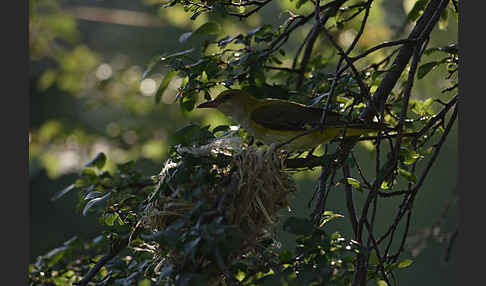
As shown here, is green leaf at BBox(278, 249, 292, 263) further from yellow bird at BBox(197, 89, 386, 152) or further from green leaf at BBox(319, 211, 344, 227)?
yellow bird at BBox(197, 89, 386, 152)

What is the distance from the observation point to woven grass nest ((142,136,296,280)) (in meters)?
1.47

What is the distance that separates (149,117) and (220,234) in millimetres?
6512

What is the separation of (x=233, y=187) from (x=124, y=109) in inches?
178

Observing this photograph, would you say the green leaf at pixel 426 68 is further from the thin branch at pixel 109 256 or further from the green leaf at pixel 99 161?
the green leaf at pixel 99 161

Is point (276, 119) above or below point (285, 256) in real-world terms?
above

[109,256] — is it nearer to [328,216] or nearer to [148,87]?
[328,216]

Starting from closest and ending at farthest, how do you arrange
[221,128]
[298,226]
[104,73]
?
[298,226]
[221,128]
[104,73]

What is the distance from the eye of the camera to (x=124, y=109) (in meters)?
5.75

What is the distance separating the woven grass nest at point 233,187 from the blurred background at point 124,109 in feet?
2.21

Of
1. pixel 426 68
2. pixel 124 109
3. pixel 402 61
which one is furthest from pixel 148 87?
pixel 426 68

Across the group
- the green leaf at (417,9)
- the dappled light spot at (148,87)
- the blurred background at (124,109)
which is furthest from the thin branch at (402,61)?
the dappled light spot at (148,87)

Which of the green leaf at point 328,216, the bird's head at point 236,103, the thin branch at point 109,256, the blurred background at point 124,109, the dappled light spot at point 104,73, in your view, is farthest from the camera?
the dappled light spot at point 104,73

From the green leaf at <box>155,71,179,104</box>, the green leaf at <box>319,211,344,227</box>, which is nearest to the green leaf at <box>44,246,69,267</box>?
the green leaf at <box>155,71,179,104</box>

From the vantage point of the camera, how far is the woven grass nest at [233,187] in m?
1.47
